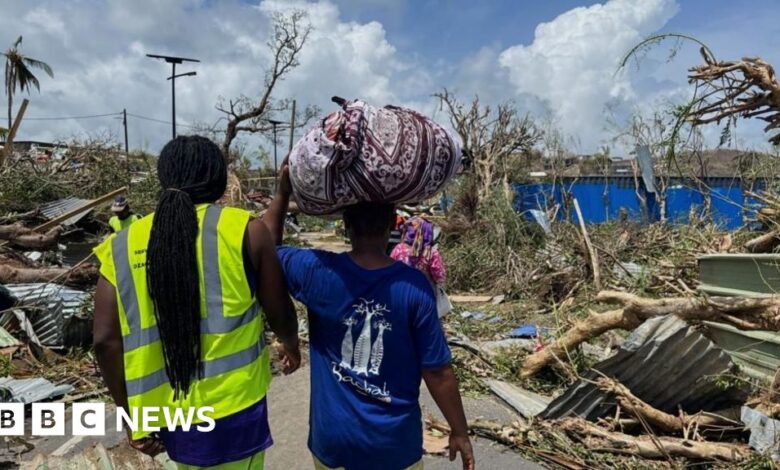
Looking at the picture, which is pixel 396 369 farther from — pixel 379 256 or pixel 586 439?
pixel 586 439

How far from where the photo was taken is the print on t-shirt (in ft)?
5.42

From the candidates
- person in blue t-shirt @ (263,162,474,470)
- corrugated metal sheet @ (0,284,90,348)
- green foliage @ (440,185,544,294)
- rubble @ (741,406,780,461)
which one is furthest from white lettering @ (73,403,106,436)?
green foliage @ (440,185,544,294)

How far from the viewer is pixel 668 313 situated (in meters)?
4.04

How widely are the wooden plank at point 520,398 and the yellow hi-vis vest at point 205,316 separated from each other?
2.76m

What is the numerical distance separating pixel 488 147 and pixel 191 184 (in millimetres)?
14130

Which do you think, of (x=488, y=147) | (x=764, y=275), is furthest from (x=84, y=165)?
(x=764, y=275)

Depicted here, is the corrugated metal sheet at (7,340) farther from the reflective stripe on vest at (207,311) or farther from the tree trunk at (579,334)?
the tree trunk at (579,334)

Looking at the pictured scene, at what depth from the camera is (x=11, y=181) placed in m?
10.3

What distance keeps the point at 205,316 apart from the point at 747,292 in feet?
13.2

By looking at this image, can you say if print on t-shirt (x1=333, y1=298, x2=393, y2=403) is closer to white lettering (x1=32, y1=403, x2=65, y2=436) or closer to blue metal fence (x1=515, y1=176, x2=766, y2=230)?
white lettering (x1=32, y1=403, x2=65, y2=436)

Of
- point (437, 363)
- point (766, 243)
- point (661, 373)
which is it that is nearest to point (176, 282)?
point (437, 363)

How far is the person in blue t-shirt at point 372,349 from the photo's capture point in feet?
5.43

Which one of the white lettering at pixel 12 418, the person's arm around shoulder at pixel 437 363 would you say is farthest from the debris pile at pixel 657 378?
the white lettering at pixel 12 418

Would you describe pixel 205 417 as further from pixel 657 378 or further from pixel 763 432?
pixel 763 432
